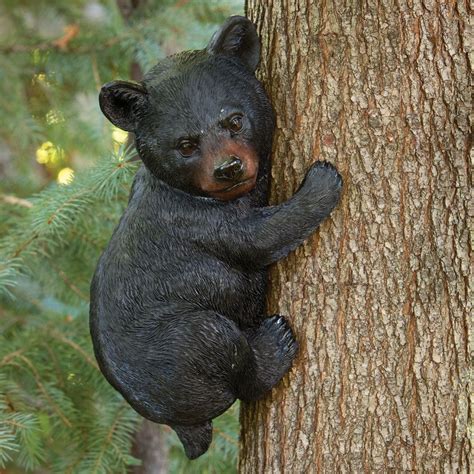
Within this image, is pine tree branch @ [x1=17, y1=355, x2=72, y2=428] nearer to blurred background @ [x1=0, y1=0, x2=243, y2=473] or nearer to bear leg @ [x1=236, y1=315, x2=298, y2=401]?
blurred background @ [x1=0, y1=0, x2=243, y2=473]

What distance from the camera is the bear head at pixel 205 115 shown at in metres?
1.90

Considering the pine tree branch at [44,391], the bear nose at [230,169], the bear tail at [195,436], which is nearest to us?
the bear nose at [230,169]

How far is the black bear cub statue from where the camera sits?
1941 millimetres

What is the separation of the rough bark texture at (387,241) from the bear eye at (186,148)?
313 mm

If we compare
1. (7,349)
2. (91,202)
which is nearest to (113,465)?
(7,349)

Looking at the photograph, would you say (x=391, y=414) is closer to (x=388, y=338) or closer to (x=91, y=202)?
(x=388, y=338)

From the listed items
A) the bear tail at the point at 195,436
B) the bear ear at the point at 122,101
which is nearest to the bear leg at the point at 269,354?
the bear tail at the point at 195,436

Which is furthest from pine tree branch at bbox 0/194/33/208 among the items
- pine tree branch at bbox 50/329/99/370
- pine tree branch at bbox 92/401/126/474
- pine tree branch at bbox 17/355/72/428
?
pine tree branch at bbox 92/401/126/474

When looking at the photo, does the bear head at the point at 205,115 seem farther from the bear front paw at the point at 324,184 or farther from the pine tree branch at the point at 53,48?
the pine tree branch at the point at 53,48

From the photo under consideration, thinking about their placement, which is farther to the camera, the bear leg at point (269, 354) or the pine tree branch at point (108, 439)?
the pine tree branch at point (108, 439)

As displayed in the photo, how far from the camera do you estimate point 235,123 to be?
6.34 ft

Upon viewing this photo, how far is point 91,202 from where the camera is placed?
115 inches

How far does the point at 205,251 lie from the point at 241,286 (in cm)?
14

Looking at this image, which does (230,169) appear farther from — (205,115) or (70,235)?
(70,235)
